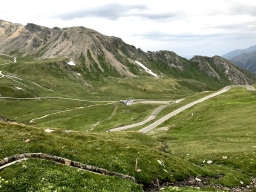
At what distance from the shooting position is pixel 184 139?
75125 mm

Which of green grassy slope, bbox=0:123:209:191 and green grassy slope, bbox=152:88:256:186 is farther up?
green grassy slope, bbox=0:123:209:191

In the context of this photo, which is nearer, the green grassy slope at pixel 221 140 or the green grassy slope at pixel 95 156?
the green grassy slope at pixel 95 156

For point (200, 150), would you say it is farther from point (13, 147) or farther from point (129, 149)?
point (13, 147)

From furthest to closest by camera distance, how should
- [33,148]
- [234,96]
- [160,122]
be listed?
1. [234,96]
2. [160,122]
3. [33,148]

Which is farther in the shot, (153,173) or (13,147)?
(153,173)

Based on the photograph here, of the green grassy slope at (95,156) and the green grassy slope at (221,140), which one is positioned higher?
the green grassy slope at (95,156)

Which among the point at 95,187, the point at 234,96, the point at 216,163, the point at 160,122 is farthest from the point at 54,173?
the point at 234,96

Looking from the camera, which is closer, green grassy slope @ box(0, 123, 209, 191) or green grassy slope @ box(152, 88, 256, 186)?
green grassy slope @ box(0, 123, 209, 191)

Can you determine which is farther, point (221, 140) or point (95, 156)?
point (221, 140)

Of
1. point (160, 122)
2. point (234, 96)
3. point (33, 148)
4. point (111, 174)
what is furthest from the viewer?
point (234, 96)

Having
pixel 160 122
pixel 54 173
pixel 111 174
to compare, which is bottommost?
pixel 160 122

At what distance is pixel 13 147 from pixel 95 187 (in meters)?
13.0

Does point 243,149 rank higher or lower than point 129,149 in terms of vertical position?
lower

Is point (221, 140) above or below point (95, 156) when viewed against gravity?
below
